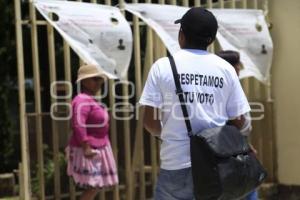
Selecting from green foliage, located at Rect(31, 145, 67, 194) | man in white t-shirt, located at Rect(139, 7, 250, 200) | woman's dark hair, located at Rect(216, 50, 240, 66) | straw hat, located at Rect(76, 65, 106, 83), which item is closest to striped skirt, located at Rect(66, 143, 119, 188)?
straw hat, located at Rect(76, 65, 106, 83)

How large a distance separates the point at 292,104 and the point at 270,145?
57 centimetres

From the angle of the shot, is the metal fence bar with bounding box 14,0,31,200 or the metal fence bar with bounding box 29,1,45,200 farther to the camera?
the metal fence bar with bounding box 29,1,45,200

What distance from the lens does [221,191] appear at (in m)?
3.09

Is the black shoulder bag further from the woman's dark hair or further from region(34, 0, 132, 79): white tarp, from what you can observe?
region(34, 0, 132, 79): white tarp

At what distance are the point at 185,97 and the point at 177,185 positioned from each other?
48cm

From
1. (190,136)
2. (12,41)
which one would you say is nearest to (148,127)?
(190,136)

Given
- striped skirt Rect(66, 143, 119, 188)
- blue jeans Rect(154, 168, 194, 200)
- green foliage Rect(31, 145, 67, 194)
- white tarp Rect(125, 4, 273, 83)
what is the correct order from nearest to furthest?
blue jeans Rect(154, 168, 194, 200), striped skirt Rect(66, 143, 119, 188), green foliage Rect(31, 145, 67, 194), white tarp Rect(125, 4, 273, 83)

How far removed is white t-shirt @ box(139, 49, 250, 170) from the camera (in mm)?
3209

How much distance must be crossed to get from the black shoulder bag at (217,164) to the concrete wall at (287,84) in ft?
13.0

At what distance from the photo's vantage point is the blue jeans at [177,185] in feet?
10.5

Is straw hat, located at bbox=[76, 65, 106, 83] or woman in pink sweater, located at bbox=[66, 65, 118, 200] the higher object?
straw hat, located at bbox=[76, 65, 106, 83]

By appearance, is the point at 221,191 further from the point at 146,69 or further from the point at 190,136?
the point at 146,69

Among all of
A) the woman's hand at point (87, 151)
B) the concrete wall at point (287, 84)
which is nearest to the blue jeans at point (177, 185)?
the woman's hand at point (87, 151)

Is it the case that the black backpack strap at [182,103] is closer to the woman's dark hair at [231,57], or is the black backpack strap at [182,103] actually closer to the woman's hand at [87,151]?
the woman's dark hair at [231,57]
